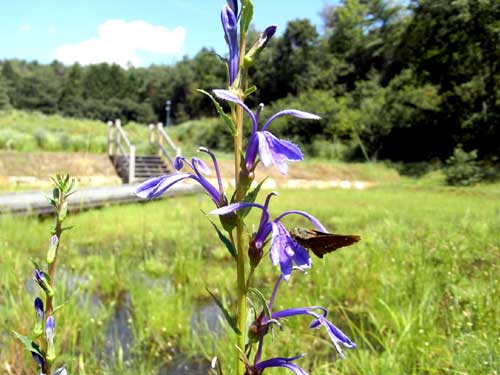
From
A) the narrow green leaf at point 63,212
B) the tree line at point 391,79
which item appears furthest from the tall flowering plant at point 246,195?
the tree line at point 391,79

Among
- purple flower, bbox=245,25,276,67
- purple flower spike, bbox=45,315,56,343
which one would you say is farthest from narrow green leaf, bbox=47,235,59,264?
purple flower, bbox=245,25,276,67

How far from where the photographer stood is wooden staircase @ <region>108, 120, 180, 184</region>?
15.4m

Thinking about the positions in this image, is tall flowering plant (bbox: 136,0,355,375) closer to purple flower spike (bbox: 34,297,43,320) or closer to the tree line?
purple flower spike (bbox: 34,297,43,320)

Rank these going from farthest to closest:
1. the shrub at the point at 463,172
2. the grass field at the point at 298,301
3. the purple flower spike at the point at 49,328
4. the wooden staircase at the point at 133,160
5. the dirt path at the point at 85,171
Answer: the shrub at the point at 463,172, the wooden staircase at the point at 133,160, the dirt path at the point at 85,171, the grass field at the point at 298,301, the purple flower spike at the point at 49,328

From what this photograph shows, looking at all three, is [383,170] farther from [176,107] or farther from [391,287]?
[176,107]

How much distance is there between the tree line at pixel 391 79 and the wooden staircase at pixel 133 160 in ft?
18.6

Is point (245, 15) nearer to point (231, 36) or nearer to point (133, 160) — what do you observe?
point (231, 36)

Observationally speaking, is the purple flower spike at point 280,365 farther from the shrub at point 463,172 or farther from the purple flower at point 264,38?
the shrub at point 463,172

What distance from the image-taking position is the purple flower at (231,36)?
32.1 inches

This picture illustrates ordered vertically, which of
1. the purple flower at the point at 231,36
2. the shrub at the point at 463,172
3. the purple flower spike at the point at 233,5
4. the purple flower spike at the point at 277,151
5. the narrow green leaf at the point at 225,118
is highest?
the purple flower spike at the point at 233,5

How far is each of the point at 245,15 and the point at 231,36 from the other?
0.05 m

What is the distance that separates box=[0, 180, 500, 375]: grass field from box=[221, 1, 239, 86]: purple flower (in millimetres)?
569

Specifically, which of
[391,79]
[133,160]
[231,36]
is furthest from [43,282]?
[391,79]

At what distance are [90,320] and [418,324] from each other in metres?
2.01
